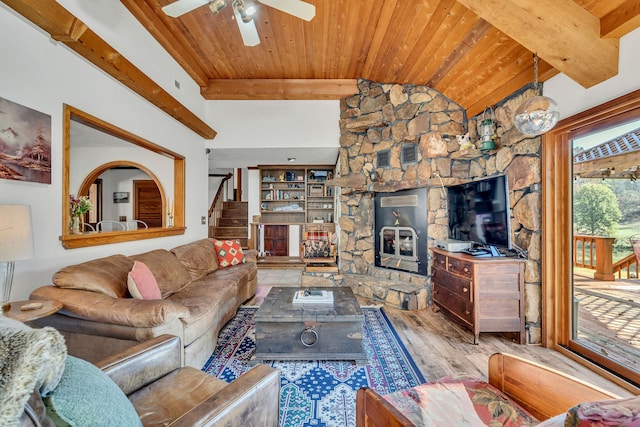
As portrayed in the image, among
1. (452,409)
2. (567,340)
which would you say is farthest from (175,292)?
(567,340)

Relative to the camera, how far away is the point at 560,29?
184cm

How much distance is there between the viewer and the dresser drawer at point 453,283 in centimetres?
256

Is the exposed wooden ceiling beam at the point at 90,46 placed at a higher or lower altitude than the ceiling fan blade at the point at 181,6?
lower

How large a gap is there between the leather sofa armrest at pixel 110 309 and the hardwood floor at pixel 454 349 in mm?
1923

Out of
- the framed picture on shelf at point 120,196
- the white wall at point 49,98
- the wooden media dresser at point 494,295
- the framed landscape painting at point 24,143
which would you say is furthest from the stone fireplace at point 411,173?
the framed picture on shelf at point 120,196

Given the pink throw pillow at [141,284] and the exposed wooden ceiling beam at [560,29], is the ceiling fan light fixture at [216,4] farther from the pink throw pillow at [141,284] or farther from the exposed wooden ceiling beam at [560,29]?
the pink throw pillow at [141,284]

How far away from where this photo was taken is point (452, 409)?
1.09m

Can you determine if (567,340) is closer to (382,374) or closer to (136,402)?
(382,374)

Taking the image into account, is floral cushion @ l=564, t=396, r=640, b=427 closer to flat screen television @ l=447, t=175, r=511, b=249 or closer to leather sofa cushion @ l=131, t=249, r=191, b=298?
flat screen television @ l=447, t=175, r=511, b=249

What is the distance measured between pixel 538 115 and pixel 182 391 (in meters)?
3.00

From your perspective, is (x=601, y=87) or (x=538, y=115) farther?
(x=538, y=115)

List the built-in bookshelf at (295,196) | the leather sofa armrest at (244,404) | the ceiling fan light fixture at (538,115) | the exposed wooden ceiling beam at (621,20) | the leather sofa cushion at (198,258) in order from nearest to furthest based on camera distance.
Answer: the leather sofa armrest at (244,404)
the exposed wooden ceiling beam at (621,20)
the ceiling fan light fixture at (538,115)
the leather sofa cushion at (198,258)
the built-in bookshelf at (295,196)

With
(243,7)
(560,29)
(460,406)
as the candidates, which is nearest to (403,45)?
(560,29)

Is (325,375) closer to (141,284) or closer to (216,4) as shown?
(141,284)
